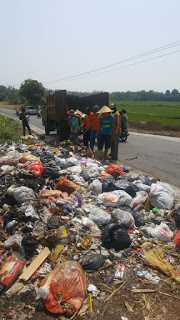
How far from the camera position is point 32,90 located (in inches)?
1752

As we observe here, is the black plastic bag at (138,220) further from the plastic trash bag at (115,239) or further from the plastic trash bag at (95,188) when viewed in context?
the plastic trash bag at (95,188)

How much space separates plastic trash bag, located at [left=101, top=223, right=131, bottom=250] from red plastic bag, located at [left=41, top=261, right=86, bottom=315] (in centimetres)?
68

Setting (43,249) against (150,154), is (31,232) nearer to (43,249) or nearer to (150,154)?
(43,249)

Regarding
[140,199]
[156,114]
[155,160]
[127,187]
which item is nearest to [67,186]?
[127,187]

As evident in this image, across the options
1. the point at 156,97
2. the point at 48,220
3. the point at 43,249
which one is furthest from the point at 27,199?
the point at 156,97

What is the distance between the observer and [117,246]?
3086mm

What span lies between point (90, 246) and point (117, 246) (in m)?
0.36

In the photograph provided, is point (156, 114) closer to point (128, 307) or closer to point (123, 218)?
point (123, 218)

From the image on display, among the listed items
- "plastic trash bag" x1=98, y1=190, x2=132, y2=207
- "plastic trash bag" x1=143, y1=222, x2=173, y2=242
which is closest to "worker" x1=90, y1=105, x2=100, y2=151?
"plastic trash bag" x1=98, y1=190, x2=132, y2=207

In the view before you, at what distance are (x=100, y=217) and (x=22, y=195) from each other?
133cm

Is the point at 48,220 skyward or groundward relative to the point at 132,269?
skyward

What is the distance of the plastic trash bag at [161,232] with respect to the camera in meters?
3.30

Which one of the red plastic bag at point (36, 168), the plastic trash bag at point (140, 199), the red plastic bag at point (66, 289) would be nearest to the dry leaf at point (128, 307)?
the red plastic bag at point (66, 289)

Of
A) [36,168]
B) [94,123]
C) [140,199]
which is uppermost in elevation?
[94,123]
